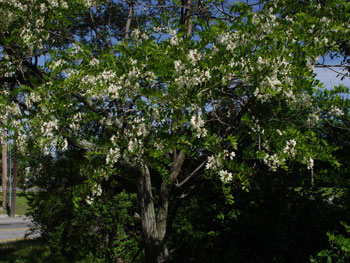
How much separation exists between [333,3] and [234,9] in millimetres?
1075

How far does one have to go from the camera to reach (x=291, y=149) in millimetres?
2848

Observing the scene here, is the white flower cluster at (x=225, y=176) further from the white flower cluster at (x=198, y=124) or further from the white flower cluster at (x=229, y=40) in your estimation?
the white flower cluster at (x=229, y=40)

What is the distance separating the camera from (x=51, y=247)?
324 inches

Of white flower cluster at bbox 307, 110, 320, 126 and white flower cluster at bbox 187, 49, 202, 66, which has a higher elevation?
white flower cluster at bbox 187, 49, 202, 66

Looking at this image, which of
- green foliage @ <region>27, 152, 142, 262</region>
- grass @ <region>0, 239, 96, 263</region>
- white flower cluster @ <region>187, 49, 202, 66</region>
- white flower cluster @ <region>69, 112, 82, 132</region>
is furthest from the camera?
grass @ <region>0, 239, 96, 263</region>

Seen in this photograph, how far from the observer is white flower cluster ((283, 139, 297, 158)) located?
283 centimetres

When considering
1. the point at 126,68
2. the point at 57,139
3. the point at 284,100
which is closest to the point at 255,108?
the point at 284,100

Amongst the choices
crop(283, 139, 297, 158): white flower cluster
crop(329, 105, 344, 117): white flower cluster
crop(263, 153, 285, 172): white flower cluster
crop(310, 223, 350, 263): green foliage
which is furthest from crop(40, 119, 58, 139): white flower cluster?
crop(310, 223, 350, 263): green foliage

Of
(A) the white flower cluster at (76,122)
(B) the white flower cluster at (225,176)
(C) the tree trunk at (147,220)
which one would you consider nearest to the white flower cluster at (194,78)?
(B) the white flower cluster at (225,176)

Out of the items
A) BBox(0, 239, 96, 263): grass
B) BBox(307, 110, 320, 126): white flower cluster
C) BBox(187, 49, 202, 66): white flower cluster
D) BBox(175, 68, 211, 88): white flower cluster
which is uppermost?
BBox(187, 49, 202, 66): white flower cluster

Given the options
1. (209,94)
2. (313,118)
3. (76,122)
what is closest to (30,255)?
(76,122)

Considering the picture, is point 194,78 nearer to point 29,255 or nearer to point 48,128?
point 48,128

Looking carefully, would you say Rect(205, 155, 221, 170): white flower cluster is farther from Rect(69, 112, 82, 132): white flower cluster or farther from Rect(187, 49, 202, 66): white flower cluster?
Rect(69, 112, 82, 132): white flower cluster

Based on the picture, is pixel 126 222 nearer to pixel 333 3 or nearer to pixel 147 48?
pixel 147 48
